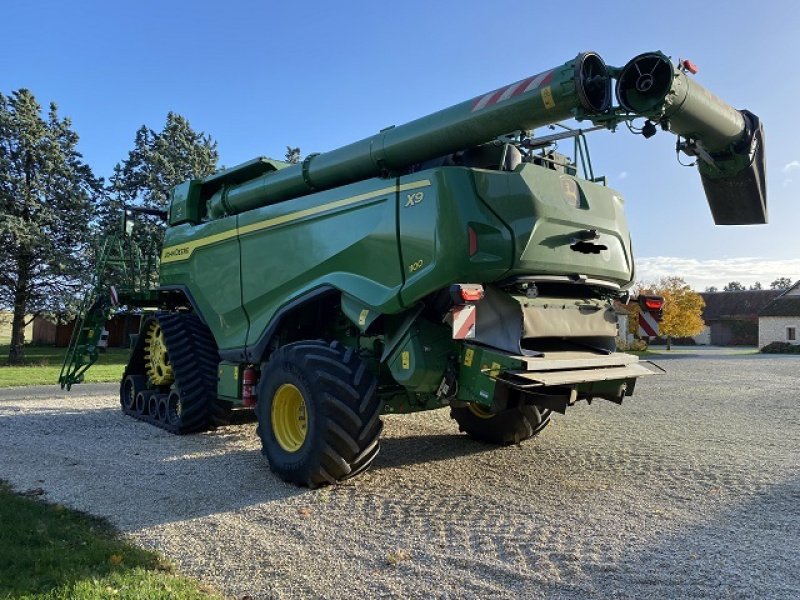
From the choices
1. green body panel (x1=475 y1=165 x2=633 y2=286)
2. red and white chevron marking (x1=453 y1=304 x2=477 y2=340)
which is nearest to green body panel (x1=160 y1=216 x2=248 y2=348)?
red and white chevron marking (x1=453 y1=304 x2=477 y2=340)

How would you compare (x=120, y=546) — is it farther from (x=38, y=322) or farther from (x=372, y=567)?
(x=38, y=322)

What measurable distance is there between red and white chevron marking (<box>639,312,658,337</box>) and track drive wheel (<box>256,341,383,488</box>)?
325cm

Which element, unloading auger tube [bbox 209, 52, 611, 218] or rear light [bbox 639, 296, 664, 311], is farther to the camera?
rear light [bbox 639, 296, 664, 311]

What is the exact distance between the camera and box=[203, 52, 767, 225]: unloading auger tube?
4.79 meters

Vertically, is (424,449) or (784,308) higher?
(784,308)

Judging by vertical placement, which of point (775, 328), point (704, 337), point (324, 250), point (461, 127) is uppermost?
point (461, 127)

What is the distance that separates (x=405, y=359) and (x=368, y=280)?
82 cm

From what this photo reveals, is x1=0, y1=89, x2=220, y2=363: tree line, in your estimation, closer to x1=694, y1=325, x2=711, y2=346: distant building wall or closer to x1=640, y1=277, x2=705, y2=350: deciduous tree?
x1=640, y1=277, x2=705, y2=350: deciduous tree

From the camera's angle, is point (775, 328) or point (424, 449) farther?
point (775, 328)

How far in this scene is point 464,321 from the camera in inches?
203

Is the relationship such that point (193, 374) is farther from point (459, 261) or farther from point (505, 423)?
point (459, 261)

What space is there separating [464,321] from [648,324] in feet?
9.87

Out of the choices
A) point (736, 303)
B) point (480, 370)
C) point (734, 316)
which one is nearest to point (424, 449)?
point (480, 370)

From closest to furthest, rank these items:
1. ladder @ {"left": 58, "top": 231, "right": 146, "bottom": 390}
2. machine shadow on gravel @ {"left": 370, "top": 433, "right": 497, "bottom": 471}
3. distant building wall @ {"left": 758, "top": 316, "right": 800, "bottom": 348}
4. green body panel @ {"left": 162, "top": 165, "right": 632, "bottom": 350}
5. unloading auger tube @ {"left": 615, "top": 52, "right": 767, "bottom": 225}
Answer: unloading auger tube @ {"left": 615, "top": 52, "right": 767, "bottom": 225} → green body panel @ {"left": 162, "top": 165, "right": 632, "bottom": 350} → machine shadow on gravel @ {"left": 370, "top": 433, "right": 497, "bottom": 471} → ladder @ {"left": 58, "top": 231, "right": 146, "bottom": 390} → distant building wall @ {"left": 758, "top": 316, "right": 800, "bottom": 348}
